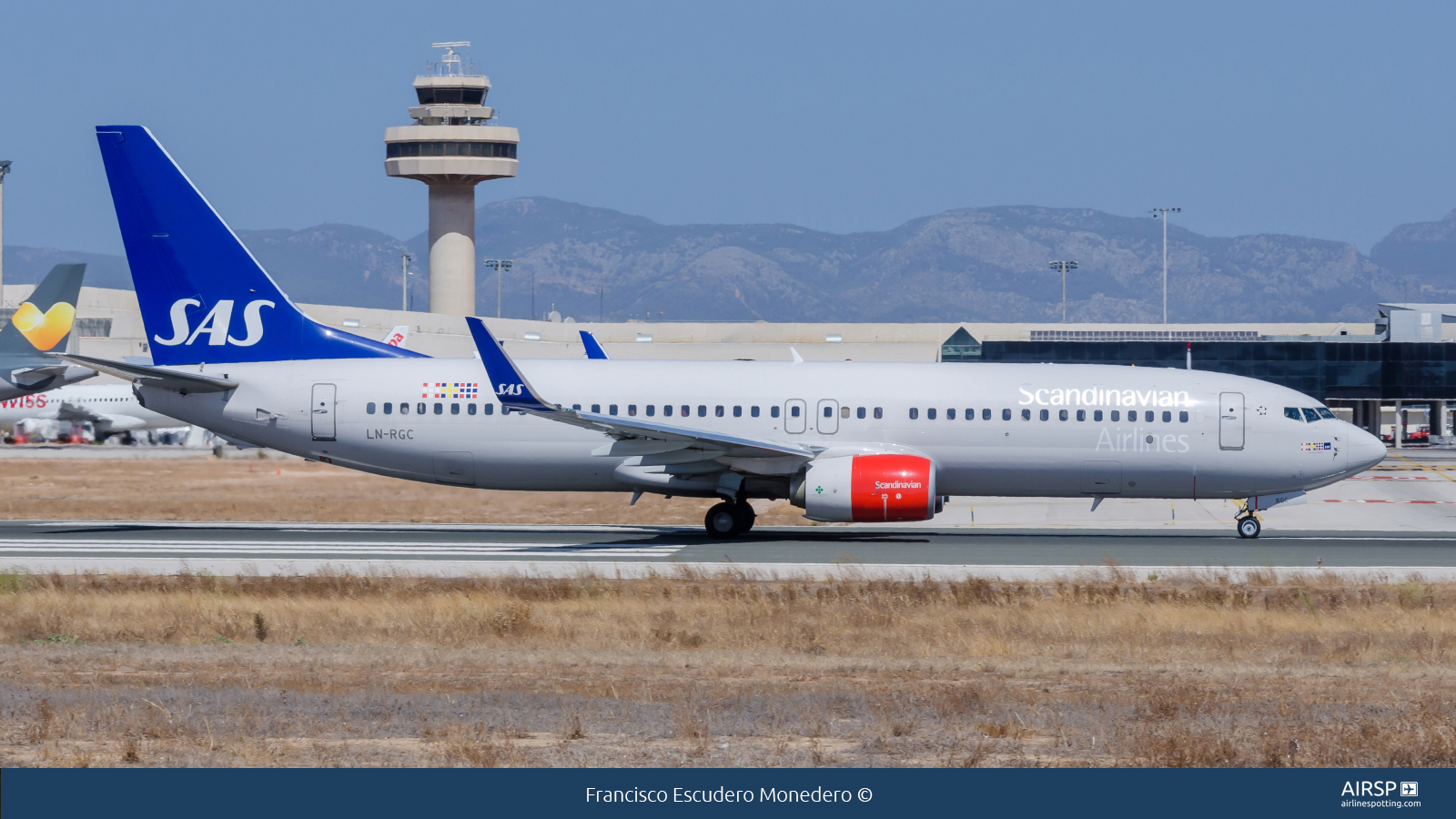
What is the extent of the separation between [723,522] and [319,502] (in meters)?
14.4

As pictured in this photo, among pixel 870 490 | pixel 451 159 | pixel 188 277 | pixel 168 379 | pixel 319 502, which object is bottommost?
pixel 319 502

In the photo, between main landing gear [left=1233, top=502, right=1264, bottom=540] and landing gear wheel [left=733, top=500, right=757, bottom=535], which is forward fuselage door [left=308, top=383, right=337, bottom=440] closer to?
landing gear wheel [left=733, top=500, right=757, bottom=535]

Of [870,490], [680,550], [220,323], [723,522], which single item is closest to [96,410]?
[220,323]

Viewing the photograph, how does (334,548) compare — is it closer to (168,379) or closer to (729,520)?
(168,379)

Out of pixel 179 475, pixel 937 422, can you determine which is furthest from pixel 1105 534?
pixel 179 475

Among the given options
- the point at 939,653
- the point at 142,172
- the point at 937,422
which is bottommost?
the point at 939,653

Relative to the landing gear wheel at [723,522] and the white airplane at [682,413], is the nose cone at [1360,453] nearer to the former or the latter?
the white airplane at [682,413]

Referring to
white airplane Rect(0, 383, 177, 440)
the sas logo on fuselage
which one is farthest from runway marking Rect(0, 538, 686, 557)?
white airplane Rect(0, 383, 177, 440)

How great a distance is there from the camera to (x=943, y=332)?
10519 cm

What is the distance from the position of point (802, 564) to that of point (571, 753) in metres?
14.7

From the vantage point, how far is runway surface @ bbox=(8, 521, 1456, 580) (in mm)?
25266

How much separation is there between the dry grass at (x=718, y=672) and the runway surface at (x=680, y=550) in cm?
239

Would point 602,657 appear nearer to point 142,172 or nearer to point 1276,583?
point 1276,583

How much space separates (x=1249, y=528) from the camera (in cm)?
3225
